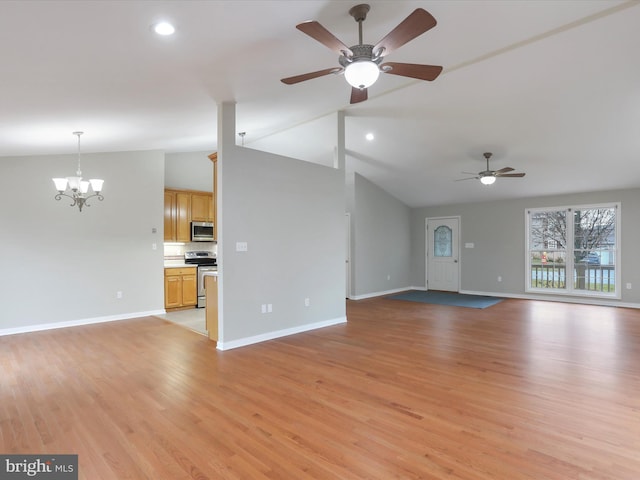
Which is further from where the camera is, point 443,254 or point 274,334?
point 443,254

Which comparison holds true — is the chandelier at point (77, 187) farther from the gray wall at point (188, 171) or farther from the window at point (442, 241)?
the window at point (442, 241)

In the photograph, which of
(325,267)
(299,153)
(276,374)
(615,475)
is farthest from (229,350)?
(299,153)

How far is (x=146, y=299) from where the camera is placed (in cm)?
625

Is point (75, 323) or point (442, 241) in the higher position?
point (442, 241)

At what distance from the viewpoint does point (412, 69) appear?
8.80 ft

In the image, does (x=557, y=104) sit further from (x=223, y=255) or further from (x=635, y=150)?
(x=223, y=255)

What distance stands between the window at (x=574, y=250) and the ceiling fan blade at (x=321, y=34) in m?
7.45

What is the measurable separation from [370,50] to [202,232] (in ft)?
18.7

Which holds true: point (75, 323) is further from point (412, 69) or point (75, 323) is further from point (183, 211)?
point (412, 69)

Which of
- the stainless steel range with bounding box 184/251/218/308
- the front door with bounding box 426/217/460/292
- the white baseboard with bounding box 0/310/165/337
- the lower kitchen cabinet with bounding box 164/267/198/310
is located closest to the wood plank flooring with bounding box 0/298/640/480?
the white baseboard with bounding box 0/310/165/337

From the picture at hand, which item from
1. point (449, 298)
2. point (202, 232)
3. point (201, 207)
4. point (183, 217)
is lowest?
point (449, 298)

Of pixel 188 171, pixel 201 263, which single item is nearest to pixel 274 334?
pixel 201 263

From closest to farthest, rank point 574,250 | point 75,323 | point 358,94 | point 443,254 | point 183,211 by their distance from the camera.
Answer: point 358,94 → point 75,323 → point 183,211 → point 574,250 → point 443,254

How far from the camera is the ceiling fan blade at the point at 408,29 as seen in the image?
6.64ft
